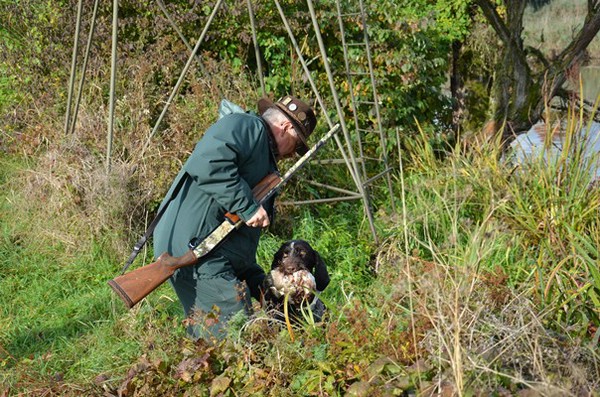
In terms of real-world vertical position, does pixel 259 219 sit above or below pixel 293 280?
above

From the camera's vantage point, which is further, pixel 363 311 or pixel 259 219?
pixel 259 219

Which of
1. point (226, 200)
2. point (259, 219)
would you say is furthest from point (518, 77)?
point (226, 200)

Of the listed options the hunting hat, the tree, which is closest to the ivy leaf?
the hunting hat

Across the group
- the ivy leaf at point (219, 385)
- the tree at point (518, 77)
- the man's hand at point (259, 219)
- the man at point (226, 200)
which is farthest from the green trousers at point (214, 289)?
the tree at point (518, 77)

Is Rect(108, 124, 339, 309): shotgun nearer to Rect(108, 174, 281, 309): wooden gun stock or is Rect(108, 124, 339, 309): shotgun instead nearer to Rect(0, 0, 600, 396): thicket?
Rect(108, 174, 281, 309): wooden gun stock

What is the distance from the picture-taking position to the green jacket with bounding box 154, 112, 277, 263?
163 inches

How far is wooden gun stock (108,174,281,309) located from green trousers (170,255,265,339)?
0.14 m

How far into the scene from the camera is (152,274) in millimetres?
4266

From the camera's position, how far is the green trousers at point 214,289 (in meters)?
4.34

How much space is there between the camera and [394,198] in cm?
790

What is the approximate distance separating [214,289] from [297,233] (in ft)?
9.00

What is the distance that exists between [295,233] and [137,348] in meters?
2.55

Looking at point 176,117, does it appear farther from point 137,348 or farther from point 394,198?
point 137,348

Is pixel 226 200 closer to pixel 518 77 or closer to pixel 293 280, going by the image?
pixel 293 280
